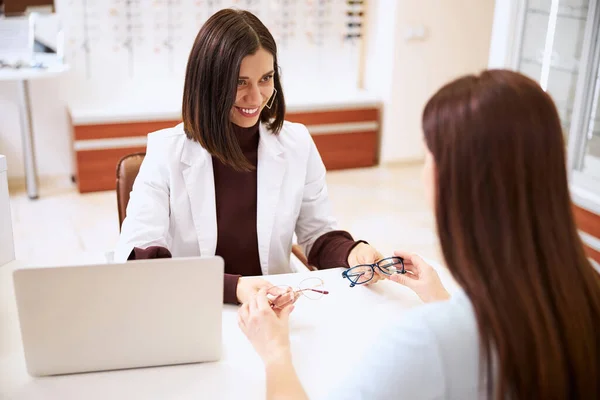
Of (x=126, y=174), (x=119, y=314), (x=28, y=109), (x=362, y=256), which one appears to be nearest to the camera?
(x=119, y=314)

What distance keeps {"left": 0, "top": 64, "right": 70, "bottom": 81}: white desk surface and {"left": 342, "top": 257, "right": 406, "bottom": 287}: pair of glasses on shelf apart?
2834 millimetres

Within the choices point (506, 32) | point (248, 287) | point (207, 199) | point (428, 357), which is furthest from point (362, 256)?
point (506, 32)

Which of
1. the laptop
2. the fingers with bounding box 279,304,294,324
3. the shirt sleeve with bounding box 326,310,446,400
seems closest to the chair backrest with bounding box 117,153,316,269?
the fingers with bounding box 279,304,294,324

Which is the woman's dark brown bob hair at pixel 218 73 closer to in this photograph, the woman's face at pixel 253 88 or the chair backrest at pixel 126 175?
the woman's face at pixel 253 88

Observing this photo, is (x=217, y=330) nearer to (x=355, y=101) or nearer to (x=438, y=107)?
(x=438, y=107)

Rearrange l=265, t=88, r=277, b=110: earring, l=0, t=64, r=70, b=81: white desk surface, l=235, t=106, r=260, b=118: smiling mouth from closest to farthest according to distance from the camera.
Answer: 1. l=235, t=106, r=260, b=118: smiling mouth
2. l=265, t=88, r=277, b=110: earring
3. l=0, t=64, r=70, b=81: white desk surface

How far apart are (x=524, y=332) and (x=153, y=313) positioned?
2.23ft

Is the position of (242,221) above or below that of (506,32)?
below

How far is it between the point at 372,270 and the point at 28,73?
2.93 m

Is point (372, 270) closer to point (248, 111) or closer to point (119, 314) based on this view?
point (248, 111)

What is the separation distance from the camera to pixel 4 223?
5.63 ft

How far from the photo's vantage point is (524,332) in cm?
90

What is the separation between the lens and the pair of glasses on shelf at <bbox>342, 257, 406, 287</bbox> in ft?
5.48

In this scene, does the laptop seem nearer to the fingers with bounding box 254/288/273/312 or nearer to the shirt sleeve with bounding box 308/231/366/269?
the fingers with bounding box 254/288/273/312
